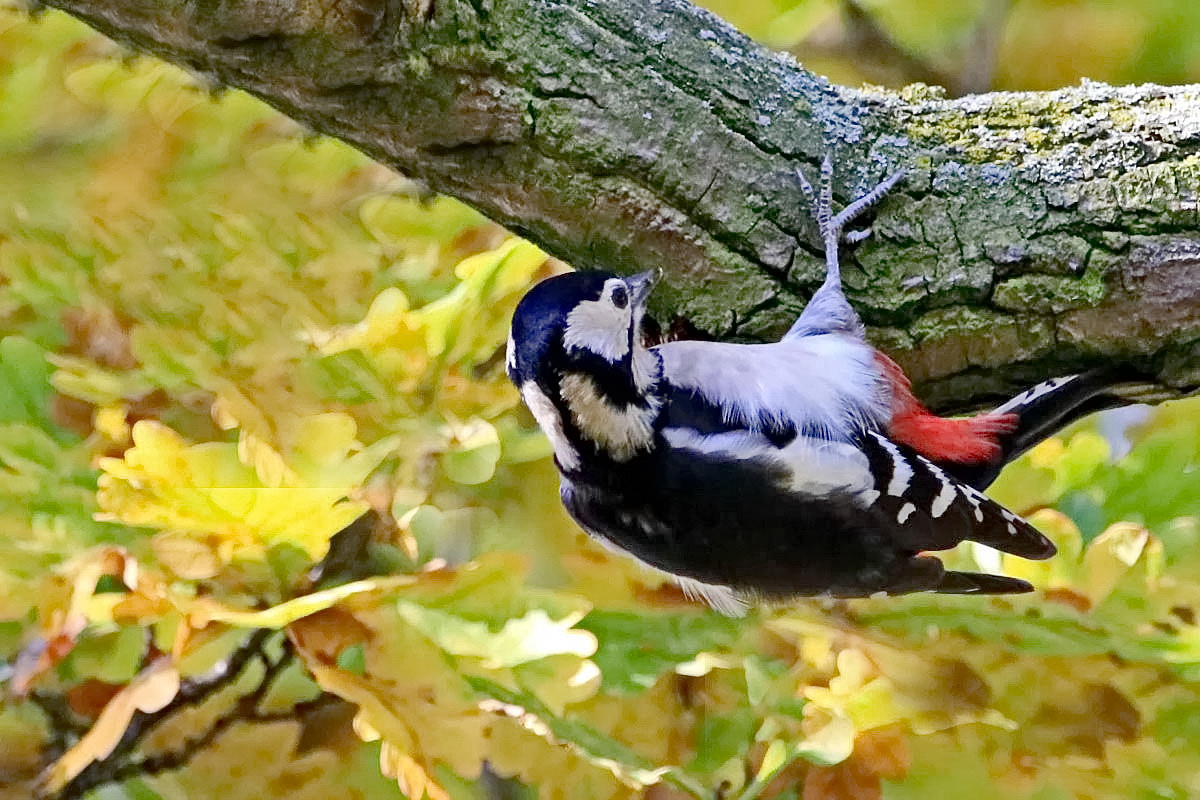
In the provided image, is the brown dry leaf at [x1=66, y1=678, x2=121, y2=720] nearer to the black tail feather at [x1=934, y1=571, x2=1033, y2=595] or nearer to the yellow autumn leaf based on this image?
the yellow autumn leaf

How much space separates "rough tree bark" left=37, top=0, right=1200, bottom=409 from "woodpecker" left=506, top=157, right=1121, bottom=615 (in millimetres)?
27

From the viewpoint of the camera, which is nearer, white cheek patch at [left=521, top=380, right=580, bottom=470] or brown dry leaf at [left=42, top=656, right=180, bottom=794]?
brown dry leaf at [left=42, top=656, right=180, bottom=794]

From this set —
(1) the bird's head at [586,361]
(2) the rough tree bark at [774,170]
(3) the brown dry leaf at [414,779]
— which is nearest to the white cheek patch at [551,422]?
(1) the bird's head at [586,361]

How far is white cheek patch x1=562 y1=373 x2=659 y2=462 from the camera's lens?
0.77 metres

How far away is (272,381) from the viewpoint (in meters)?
0.65

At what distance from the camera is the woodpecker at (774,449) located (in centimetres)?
78

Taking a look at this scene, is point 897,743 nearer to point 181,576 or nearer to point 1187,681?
point 1187,681

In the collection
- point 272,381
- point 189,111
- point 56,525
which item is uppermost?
point 189,111

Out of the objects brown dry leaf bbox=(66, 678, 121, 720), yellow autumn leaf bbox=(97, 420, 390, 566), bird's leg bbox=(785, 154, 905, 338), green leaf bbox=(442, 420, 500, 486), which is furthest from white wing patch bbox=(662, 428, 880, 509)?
brown dry leaf bbox=(66, 678, 121, 720)

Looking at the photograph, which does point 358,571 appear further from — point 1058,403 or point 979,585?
point 1058,403

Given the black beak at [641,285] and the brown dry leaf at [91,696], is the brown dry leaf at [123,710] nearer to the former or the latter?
the brown dry leaf at [91,696]

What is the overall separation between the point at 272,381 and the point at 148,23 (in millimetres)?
215

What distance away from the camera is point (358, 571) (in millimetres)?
688

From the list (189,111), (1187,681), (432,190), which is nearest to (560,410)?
(432,190)
